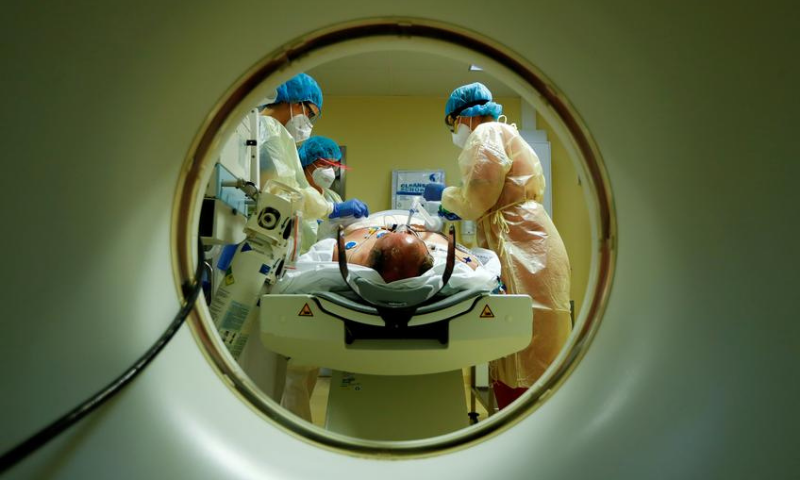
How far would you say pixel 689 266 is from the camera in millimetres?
530

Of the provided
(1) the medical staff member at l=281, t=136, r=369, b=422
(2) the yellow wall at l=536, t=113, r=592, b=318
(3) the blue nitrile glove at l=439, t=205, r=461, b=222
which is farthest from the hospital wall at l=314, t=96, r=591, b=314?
(3) the blue nitrile glove at l=439, t=205, r=461, b=222

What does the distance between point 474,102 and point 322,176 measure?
31.8 inches

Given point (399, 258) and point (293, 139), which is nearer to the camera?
point (399, 258)

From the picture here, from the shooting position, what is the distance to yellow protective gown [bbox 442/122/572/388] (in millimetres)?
1565

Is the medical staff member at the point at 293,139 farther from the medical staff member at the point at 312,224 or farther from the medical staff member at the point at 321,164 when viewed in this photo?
the medical staff member at the point at 321,164

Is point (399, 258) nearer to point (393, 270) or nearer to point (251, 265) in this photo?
point (393, 270)

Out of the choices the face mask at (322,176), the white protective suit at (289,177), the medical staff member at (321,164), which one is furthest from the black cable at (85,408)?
the face mask at (322,176)

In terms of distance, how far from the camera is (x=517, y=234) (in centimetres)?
168

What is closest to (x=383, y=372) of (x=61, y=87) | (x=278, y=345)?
(x=278, y=345)

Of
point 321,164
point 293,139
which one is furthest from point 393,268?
point 321,164

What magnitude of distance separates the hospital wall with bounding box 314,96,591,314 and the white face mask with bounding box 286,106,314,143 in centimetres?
147

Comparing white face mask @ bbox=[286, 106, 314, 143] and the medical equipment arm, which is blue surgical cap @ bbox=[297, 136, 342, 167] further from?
the medical equipment arm

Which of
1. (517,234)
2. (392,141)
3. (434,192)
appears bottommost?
(517,234)

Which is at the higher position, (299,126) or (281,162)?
(299,126)
